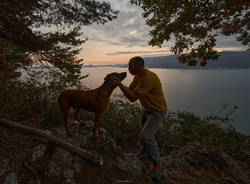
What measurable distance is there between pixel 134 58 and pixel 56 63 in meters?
6.87

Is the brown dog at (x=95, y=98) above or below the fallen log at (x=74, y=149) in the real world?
above

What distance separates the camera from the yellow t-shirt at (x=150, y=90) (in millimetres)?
4906

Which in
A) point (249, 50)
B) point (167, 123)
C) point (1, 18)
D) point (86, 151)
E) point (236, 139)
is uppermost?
point (1, 18)

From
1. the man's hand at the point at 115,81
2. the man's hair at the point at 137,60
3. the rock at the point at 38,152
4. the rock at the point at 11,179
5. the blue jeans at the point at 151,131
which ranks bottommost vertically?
the rock at the point at 11,179

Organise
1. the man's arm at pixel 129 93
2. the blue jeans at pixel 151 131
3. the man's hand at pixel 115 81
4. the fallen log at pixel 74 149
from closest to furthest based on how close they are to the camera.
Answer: the man's arm at pixel 129 93 → the man's hand at pixel 115 81 → the blue jeans at pixel 151 131 → the fallen log at pixel 74 149

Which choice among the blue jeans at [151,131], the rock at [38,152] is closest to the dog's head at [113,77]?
the blue jeans at [151,131]

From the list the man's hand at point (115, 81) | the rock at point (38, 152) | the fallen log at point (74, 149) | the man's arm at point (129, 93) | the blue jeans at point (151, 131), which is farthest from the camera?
the rock at point (38, 152)

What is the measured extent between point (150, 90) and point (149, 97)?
13 cm

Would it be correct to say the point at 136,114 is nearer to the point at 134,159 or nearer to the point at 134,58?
the point at 134,159

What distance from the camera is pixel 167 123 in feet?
33.0

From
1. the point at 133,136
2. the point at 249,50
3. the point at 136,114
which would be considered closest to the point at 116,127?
the point at 133,136

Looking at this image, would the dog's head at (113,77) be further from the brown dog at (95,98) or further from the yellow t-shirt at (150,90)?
the yellow t-shirt at (150,90)

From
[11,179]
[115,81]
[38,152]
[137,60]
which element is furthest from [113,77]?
[11,179]

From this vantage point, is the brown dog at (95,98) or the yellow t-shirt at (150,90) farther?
the brown dog at (95,98)
